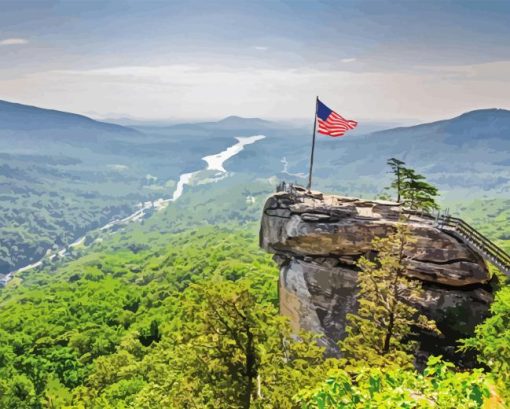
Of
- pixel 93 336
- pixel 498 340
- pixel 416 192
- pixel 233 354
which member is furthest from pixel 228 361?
pixel 93 336

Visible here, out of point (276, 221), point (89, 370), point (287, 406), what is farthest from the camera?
point (89, 370)

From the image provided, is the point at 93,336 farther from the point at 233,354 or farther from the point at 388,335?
the point at 388,335

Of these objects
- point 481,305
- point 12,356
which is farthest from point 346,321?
point 12,356

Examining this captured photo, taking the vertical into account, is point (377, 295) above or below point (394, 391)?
below

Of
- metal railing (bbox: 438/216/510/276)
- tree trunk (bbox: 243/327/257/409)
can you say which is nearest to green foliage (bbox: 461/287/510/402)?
metal railing (bbox: 438/216/510/276)

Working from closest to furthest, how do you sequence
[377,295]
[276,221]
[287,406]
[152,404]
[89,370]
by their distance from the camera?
[287,406] < [377,295] < [152,404] < [276,221] < [89,370]

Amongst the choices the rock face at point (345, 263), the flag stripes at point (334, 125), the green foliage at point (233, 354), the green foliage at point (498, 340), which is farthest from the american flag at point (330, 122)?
the green foliage at point (233, 354)

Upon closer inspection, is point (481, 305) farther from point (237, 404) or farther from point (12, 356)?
point (12, 356)

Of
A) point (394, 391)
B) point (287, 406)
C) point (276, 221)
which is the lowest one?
point (287, 406)
